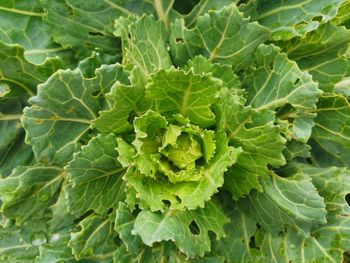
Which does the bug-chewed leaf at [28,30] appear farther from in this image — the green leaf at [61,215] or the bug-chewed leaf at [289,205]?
the bug-chewed leaf at [289,205]

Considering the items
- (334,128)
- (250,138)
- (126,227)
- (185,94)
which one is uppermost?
(185,94)

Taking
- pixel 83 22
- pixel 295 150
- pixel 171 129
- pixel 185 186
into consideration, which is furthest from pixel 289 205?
pixel 83 22

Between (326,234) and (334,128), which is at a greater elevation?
(334,128)

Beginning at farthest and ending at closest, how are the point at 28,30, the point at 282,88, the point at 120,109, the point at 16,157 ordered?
the point at 16,157 → the point at 28,30 → the point at 282,88 → the point at 120,109

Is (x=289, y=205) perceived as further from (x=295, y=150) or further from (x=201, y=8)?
(x=201, y=8)

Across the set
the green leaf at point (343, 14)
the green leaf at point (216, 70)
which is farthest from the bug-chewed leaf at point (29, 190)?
the green leaf at point (343, 14)

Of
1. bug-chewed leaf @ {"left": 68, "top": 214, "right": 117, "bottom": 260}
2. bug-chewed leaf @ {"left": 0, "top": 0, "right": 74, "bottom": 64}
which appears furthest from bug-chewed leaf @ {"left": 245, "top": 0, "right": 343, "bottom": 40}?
bug-chewed leaf @ {"left": 68, "top": 214, "right": 117, "bottom": 260}

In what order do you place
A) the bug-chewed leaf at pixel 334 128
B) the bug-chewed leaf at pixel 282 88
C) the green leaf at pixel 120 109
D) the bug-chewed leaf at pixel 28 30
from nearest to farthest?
the green leaf at pixel 120 109, the bug-chewed leaf at pixel 282 88, the bug-chewed leaf at pixel 28 30, the bug-chewed leaf at pixel 334 128
